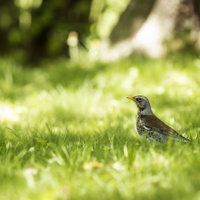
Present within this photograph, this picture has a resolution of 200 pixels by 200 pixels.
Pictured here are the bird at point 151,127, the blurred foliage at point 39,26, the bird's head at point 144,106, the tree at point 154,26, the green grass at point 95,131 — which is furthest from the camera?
the blurred foliage at point 39,26

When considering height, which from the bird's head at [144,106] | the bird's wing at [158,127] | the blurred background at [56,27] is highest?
the blurred background at [56,27]

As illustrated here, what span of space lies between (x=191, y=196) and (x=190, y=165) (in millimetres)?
751

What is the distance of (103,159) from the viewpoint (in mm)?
4324

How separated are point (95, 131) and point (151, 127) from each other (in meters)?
0.66

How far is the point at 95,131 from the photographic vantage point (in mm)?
5750

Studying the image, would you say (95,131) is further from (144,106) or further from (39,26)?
(39,26)

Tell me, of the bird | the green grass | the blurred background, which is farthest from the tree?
the bird

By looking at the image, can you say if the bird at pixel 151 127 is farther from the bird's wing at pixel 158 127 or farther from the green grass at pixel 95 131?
the green grass at pixel 95 131

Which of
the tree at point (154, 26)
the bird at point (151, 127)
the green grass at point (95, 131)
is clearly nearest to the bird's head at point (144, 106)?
the bird at point (151, 127)

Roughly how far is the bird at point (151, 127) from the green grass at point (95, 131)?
135 mm

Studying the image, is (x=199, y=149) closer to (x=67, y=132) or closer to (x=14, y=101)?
(x=67, y=132)

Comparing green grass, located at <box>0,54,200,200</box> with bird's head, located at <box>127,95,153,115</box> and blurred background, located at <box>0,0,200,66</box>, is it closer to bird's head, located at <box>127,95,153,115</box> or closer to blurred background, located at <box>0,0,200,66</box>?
bird's head, located at <box>127,95,153,115</box>

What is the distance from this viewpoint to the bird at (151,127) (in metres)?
5.10

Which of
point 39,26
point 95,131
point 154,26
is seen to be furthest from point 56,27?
point 95,131
